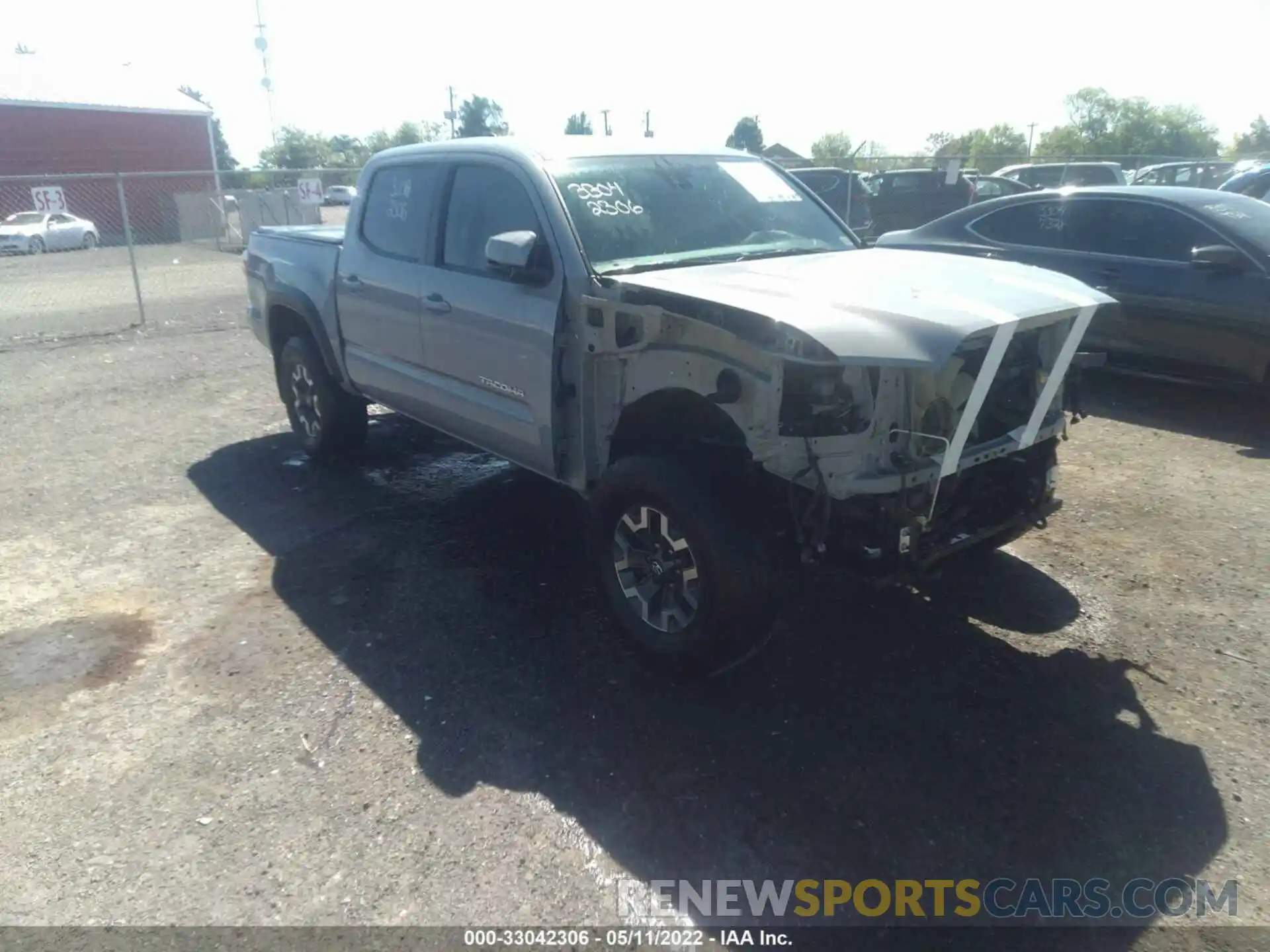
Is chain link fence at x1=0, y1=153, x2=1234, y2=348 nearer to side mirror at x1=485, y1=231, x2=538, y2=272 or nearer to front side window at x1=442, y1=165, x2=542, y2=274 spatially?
front side window at x1=442, y1=165, x2=542, y2=274

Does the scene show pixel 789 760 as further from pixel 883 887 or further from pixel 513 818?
pixel 513 818

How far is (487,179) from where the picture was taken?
15.2 feet

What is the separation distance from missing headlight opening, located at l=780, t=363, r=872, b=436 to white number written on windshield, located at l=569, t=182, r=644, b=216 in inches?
59.1

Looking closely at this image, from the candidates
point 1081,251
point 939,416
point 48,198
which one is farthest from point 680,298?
point 48,198

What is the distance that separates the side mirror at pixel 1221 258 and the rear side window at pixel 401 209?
5212 millimetres

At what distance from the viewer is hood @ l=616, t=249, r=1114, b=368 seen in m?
3.01

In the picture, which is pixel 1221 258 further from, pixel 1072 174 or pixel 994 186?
pixel 994 186

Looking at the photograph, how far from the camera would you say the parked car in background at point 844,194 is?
17.2m

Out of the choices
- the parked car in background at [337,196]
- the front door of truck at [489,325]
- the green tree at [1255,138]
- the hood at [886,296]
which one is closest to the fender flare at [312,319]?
the front door of truck at [489,325]

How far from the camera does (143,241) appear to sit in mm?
29547

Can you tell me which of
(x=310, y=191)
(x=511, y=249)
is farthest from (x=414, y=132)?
(x=511, y=249)

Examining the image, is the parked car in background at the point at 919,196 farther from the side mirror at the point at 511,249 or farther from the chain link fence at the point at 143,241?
the side mirror at the point at 511,249

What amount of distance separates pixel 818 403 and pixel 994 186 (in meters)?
16.9

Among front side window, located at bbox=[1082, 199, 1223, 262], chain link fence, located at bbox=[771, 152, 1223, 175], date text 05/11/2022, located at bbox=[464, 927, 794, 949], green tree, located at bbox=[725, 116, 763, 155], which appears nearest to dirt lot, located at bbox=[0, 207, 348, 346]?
chain link fence, located at bbox=[771, 152, 1223, 175]
